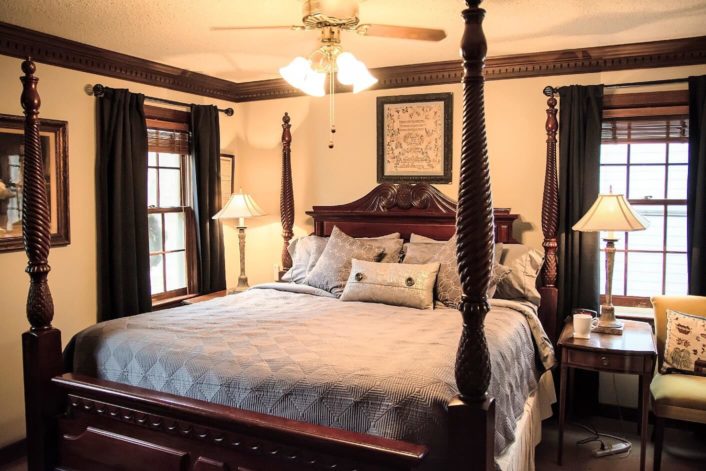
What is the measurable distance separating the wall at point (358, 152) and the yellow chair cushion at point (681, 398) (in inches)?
32.7

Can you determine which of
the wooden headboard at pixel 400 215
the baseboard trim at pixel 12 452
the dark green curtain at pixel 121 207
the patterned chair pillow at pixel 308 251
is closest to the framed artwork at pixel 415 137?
the wooden headboard at pixel 400 215

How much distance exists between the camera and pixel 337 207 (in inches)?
186

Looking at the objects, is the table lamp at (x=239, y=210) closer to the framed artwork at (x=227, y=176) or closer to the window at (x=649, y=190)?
the framed artwork at (x=227, y=176)

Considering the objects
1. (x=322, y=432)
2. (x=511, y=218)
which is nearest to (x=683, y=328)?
(x=511, y=218)

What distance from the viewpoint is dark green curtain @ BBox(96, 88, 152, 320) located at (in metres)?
3.94

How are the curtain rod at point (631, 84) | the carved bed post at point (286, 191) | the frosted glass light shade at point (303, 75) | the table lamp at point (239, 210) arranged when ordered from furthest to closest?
the carved bed post at point (286, 191) → the table lamp at point (239, 210) → the curtain rod at point (631, 84) → the frosted glass light shade at point (303, 75)

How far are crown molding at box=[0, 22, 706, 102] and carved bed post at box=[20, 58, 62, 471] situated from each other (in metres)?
0.87

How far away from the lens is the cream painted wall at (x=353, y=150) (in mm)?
4180

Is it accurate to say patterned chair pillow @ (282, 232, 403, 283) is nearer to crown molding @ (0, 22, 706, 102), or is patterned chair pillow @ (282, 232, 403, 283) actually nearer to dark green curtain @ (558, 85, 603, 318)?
dark green curtain @ (558, 85, 603, 318)

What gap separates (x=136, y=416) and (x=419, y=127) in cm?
294

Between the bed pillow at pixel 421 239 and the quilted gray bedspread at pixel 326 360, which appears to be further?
the bed pillow at pixel 421 239

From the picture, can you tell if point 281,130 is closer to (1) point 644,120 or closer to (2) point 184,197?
(2) point 184,197

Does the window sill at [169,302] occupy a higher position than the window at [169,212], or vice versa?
the window at [169,212]

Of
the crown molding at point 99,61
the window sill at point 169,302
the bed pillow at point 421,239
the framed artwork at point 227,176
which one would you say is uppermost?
the crown molding at point 99,61
